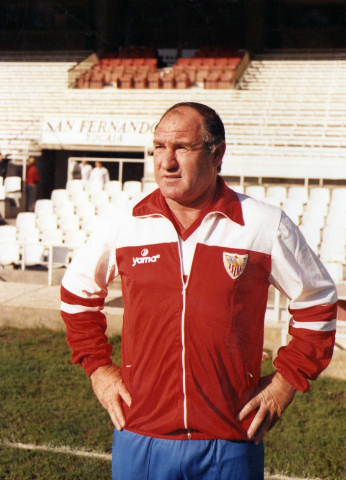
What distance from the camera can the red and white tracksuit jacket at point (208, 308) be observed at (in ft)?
5.87

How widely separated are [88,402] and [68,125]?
43.4 ft

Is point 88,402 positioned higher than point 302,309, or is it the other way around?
point 302,309

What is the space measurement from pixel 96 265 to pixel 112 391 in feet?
1.34

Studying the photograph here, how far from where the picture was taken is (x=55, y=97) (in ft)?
65.5

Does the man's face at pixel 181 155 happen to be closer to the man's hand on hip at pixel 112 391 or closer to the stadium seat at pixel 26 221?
the man's hand on hip at pixel 112 391

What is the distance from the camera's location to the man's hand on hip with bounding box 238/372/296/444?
5.96 ft

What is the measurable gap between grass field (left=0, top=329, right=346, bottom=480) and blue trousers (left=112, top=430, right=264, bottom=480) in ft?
5.65

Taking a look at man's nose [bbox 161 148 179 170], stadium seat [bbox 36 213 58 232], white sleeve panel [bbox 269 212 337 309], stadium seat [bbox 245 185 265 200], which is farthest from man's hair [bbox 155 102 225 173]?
stadium seat [bbox 245 185 265 200]

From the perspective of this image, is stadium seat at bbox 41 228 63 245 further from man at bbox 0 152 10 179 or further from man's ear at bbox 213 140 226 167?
man's ear at bbox 213 140 226 167

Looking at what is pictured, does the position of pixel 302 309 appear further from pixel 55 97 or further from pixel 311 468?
pixel 55 97

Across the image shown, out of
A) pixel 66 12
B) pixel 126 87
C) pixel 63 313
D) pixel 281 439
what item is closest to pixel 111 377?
pixel 63 313

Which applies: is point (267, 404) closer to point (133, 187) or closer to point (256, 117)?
point (133, 187)

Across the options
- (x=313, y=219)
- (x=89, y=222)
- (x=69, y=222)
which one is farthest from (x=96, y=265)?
(x=69, y=222)

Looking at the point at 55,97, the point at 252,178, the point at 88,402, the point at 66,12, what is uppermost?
the point at 66,12
